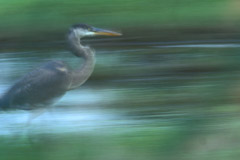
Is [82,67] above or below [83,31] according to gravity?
below

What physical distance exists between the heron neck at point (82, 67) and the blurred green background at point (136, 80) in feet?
1.09

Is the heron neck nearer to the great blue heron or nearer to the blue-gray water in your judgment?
the great blue heron

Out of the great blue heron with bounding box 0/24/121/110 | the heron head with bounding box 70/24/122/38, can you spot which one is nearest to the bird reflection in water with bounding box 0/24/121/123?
the great blue heron with bounding box 0/24/121/110

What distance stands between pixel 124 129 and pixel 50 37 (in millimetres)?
3363

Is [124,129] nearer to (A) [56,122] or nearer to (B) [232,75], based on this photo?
(A) [56,122]

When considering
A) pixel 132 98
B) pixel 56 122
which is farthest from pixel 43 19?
pixel 56 122

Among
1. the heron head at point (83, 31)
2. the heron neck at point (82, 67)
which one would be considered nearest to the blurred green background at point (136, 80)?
the heron neck at point (82, 67)

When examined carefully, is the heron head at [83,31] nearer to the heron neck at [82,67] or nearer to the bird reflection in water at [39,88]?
the heron neck at [82,67]

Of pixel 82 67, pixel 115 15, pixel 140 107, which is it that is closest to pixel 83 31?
pixel 82 67

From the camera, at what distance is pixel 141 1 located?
8.25m

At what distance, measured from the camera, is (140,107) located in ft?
18.5

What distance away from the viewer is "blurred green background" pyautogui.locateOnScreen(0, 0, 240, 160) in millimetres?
4309

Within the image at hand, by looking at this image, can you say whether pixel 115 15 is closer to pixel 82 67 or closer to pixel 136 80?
pixel 136 80

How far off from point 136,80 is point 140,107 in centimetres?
97
